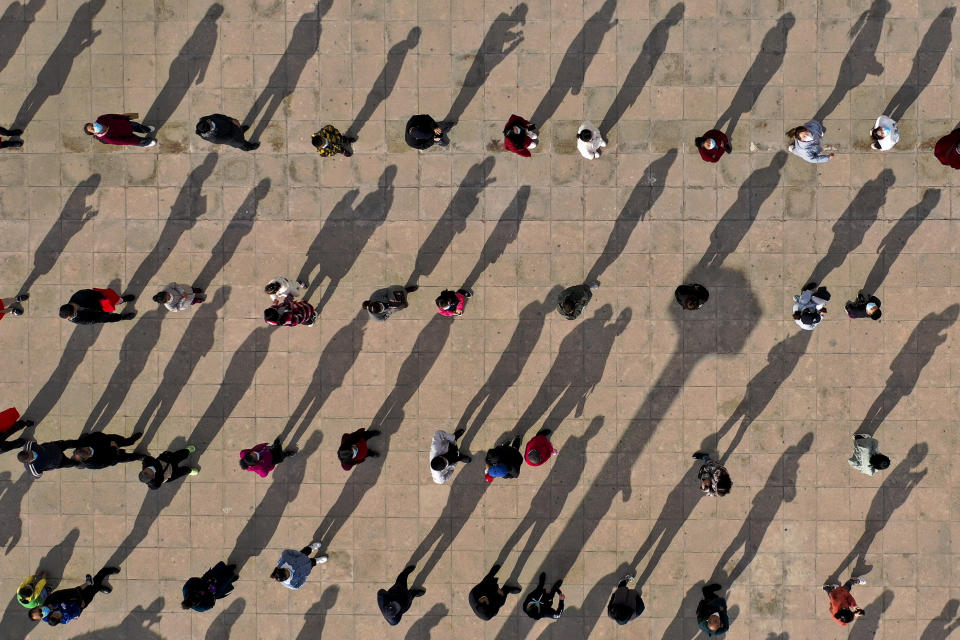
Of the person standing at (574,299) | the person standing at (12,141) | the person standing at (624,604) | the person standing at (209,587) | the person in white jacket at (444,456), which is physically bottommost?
the person standing at (209,587)

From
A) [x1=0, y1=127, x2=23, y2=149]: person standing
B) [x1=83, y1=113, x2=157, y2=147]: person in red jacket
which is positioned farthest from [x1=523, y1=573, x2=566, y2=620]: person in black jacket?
[x1=0, y1=127, x2=23, y2=149]: person standing

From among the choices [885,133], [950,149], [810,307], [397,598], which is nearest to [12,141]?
[397,598]

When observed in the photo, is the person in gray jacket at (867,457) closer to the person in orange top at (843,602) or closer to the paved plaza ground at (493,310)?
the paved plaza ground at (493,310)

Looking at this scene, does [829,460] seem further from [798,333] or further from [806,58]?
[806,58]

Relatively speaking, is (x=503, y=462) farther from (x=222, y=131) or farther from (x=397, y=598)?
(x=222, y=131)

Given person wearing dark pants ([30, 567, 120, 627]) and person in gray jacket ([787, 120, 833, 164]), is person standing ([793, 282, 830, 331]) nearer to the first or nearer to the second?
person in gray jacket ([787, 120, 833, 164])

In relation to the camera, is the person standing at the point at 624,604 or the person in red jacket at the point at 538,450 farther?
the person standing at the point at 624,604

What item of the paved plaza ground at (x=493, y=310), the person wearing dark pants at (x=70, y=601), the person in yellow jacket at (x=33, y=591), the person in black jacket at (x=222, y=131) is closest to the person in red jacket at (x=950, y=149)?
the paved plaza ground at (x=493, y=310)
